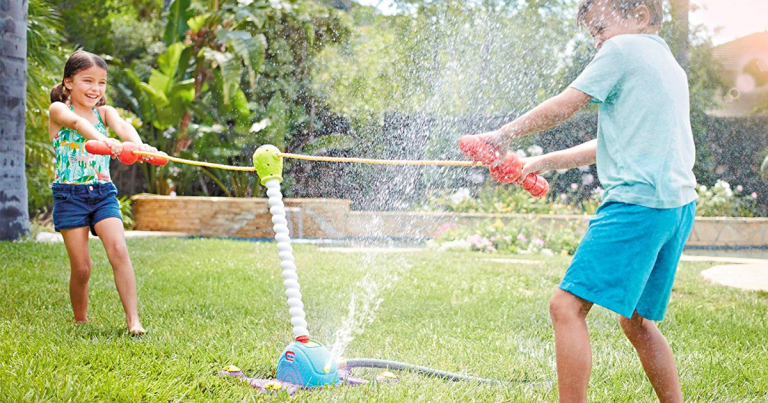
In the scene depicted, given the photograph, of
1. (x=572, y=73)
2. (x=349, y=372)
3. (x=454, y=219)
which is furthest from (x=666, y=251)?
(x=572, y=73)

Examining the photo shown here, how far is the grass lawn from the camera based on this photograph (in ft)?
6.75

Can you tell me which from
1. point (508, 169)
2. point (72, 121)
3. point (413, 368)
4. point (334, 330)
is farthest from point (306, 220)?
point (508, 169)

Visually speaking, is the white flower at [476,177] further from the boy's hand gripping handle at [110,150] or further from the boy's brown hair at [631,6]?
the boy's brown hair at [631,6]

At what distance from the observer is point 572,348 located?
1.64 metres

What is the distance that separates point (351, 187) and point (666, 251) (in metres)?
9.16

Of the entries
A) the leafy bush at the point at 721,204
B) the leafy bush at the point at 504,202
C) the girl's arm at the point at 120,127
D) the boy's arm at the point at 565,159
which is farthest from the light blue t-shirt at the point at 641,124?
the leafy bush at the point at 721,204

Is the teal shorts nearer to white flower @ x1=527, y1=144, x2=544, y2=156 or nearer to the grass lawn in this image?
the grass lawn

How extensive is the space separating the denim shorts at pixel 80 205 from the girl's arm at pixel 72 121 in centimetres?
25

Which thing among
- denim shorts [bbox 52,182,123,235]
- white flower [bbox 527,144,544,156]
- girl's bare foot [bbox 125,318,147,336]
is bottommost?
white flower [bbox 527,144,544,156]

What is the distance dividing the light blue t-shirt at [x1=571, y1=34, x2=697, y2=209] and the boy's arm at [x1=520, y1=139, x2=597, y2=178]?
260 mm

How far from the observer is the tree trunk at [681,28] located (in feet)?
33.8

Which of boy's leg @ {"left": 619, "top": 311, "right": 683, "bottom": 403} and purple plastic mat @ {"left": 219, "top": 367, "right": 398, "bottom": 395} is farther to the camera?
purple plastic mat @ {"left": 219, "top": 367, "right": 398, "bottom": 395}

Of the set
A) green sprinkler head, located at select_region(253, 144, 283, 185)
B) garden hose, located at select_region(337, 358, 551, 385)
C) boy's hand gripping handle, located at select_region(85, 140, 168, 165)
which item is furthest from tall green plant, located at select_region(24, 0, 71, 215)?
garden hose, located at select_region(337, 358, 551, 385)

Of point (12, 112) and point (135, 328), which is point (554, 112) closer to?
point (135, 328)
